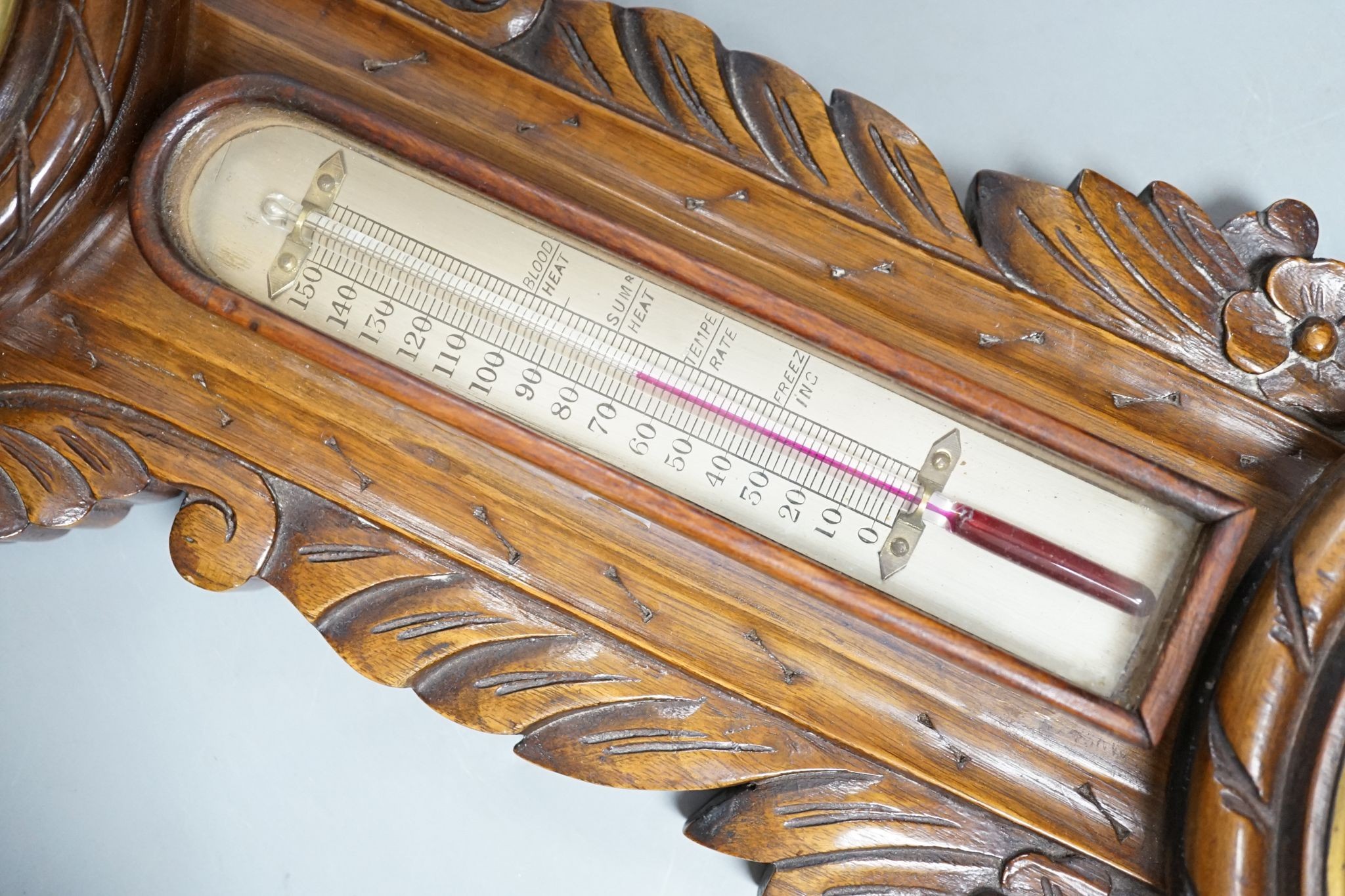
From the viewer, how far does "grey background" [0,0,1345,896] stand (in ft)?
5.19

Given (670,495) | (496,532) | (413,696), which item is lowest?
(413,696)

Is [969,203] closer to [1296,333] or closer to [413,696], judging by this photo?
[1296,333]

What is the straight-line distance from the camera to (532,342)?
56.1 inches

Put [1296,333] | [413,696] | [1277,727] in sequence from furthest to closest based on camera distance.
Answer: [413,696]
[1296,333]
[1277,727]

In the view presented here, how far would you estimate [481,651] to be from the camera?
142 cm

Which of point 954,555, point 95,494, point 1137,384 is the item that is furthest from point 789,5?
point 95,494

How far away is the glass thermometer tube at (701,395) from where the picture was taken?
1.37m

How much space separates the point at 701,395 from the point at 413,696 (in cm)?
67

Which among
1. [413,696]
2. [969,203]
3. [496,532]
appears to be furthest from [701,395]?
[413,696]

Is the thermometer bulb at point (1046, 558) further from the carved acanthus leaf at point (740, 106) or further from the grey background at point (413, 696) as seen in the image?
the grey background at point (413, 696)

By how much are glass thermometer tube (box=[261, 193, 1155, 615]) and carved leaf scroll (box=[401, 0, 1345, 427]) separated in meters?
0.30

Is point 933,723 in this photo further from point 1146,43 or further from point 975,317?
point 1146,43

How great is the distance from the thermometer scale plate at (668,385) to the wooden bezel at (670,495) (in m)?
0.03

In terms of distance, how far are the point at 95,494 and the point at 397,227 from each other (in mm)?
544
